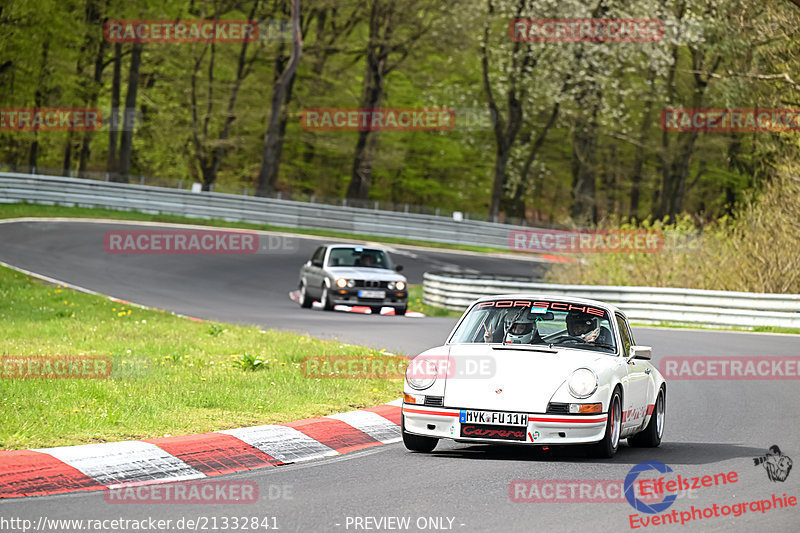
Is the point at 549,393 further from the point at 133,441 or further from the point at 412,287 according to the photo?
the point at 412,287

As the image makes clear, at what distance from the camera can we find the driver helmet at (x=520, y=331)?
9930mm

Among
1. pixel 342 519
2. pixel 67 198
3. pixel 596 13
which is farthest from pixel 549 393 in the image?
pixel 596 13

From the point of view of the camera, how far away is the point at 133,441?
27.1 ft

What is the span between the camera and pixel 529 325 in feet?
33.2

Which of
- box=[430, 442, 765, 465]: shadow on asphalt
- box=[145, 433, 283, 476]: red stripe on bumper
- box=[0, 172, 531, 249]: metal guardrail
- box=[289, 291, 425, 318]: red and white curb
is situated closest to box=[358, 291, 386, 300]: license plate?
box=[289, 291, 425, 318]: red and white curb

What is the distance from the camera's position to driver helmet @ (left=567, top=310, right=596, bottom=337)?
396 inches

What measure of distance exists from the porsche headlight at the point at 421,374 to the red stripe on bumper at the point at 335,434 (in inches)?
31.8

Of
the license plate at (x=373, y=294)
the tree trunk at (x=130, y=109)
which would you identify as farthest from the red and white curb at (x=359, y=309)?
the tree trunk at (x=130, y=109)

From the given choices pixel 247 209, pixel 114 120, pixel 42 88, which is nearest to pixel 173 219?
pixel 247 209

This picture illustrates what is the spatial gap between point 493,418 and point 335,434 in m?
1.59

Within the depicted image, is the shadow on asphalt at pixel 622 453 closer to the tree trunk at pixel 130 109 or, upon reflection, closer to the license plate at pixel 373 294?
the license plate at pixel 373 294

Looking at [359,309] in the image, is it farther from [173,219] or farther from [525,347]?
[525,347]

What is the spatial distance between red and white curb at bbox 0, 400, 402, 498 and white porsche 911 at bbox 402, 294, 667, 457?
0.78 metres

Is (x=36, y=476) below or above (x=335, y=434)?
above
